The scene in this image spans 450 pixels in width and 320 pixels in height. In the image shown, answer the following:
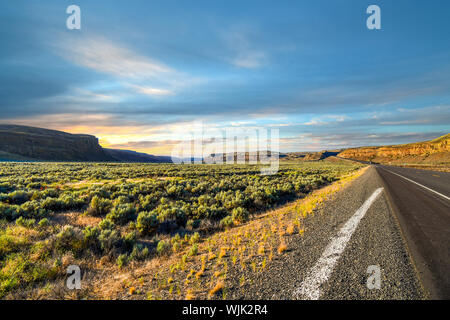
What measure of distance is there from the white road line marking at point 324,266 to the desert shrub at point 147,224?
6207 millimetres

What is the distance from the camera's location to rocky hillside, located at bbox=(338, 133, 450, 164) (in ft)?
261

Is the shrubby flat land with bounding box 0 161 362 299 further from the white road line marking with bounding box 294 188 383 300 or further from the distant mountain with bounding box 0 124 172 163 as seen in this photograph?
the distant mountain with bounding box 0 124 172 163

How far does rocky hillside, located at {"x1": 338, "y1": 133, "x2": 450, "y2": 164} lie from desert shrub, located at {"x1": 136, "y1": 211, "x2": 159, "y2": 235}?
94667 mm

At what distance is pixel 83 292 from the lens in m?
3.74

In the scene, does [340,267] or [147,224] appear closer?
[340,267]

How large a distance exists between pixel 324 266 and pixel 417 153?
425ft

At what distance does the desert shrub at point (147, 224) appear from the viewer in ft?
25.4

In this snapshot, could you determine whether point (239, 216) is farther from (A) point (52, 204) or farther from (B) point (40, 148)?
(B) point (40, 148)

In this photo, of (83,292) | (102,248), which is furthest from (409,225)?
(102,248)

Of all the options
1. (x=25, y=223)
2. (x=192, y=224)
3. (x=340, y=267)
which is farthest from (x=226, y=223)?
(x=25, y=223)

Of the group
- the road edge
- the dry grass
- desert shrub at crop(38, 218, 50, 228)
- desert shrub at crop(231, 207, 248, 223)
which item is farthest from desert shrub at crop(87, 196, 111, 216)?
the road edge

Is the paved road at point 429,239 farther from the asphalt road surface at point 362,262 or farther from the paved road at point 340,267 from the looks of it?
the paved road at point 340,267

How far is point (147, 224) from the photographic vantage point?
26.1 ft

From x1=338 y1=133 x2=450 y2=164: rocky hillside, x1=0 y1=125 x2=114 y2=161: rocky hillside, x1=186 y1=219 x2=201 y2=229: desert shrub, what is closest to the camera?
x1=186 y1=219 x2=201 y2=229: desert shrub
